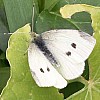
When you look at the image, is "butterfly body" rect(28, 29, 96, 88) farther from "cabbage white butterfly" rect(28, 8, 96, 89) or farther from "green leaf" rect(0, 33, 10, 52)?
"green leaf" rect(0, 33, 10, 52)

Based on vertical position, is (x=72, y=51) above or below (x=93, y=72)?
above

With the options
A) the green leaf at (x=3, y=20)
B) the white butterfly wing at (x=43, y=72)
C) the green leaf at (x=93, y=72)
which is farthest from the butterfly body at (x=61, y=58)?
the green leaf at (x=3, y=20)

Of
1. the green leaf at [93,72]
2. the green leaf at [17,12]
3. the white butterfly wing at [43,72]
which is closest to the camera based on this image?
the white butterfly wing at [43,72]

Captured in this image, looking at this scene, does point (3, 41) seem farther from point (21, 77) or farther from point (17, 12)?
point (21, 77)

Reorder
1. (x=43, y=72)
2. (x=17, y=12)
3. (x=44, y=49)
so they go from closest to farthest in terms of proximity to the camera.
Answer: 1. (x=43, y=72)
2. (x=44, y=49)
3. (x=17, y=12)

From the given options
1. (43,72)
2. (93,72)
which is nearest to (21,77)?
(43,72)

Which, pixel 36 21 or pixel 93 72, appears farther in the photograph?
pixel 36 21

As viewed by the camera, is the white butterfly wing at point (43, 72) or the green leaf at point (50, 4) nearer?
the white butterfly wing at point (43, 72)

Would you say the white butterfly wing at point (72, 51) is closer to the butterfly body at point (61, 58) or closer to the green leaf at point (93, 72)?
the butterfly body at point (61, 58)
